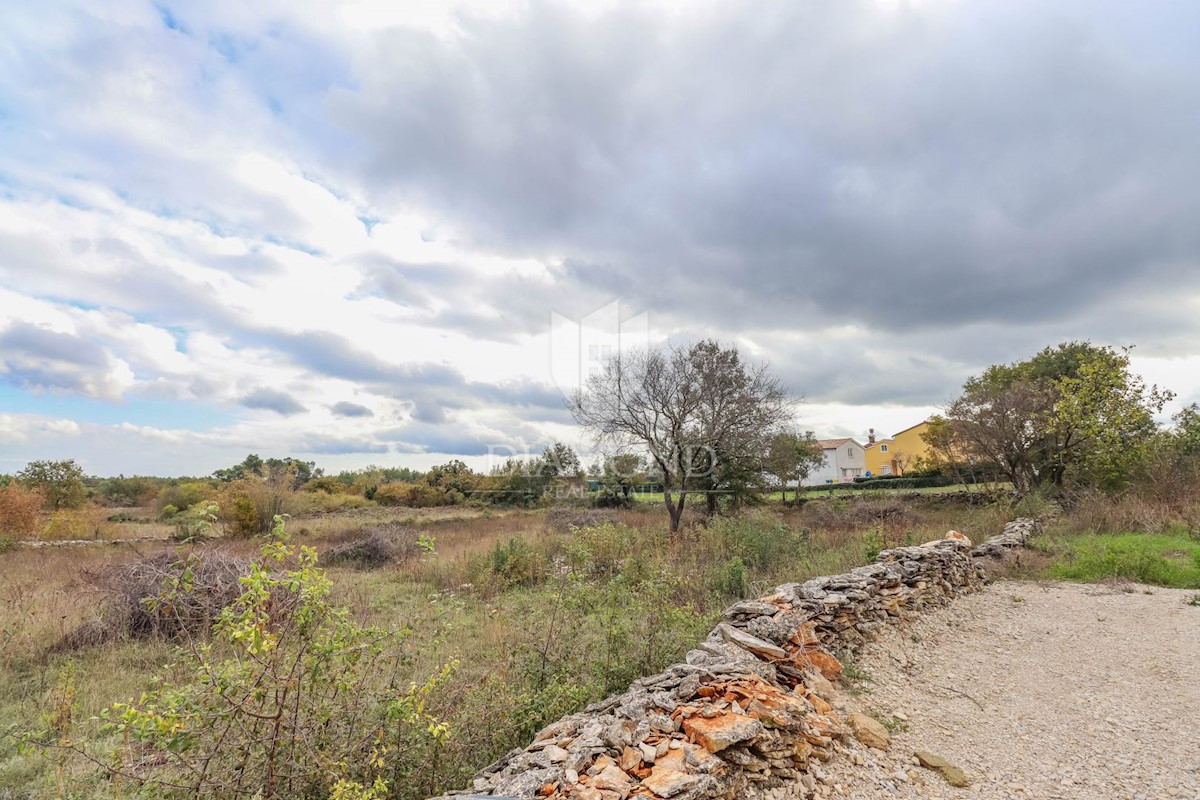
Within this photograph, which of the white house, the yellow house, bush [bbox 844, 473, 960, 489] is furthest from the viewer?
the white house

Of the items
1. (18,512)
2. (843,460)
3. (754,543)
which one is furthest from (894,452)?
(18,512)

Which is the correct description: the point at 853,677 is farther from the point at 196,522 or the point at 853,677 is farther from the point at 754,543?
the point at 196,522

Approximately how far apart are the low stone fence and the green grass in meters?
7.20

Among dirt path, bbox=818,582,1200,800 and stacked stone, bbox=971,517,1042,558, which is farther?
stacked stone, bbox=971,517,1042,558

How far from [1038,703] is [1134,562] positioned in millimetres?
6888

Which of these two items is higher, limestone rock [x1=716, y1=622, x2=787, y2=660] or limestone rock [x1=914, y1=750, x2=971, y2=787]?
limestone rock [x1=716, y1=622, x2=787, y2=660]

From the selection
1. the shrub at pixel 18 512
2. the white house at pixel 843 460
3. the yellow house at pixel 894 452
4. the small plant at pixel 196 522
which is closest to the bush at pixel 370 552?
the small plant at pixel 196 522

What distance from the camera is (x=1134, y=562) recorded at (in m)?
8.95

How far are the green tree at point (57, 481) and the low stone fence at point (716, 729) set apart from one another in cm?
2419

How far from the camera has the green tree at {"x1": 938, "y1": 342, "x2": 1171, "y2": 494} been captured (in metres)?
17.2

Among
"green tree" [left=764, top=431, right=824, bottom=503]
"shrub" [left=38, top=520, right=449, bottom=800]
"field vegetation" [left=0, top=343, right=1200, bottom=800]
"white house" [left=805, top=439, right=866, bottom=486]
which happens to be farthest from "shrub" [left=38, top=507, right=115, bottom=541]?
"white house" [left=805, top=439, right=866, bottom=486]

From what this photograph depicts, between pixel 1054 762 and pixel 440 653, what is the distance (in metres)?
5.24

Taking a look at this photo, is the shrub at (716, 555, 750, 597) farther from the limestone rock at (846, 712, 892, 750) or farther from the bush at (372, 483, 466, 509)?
the bush at (372, 483, 466, 509)

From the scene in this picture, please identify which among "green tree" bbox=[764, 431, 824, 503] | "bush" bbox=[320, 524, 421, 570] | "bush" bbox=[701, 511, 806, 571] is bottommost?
"bush" bbox=[320, 524, 421, 570]
